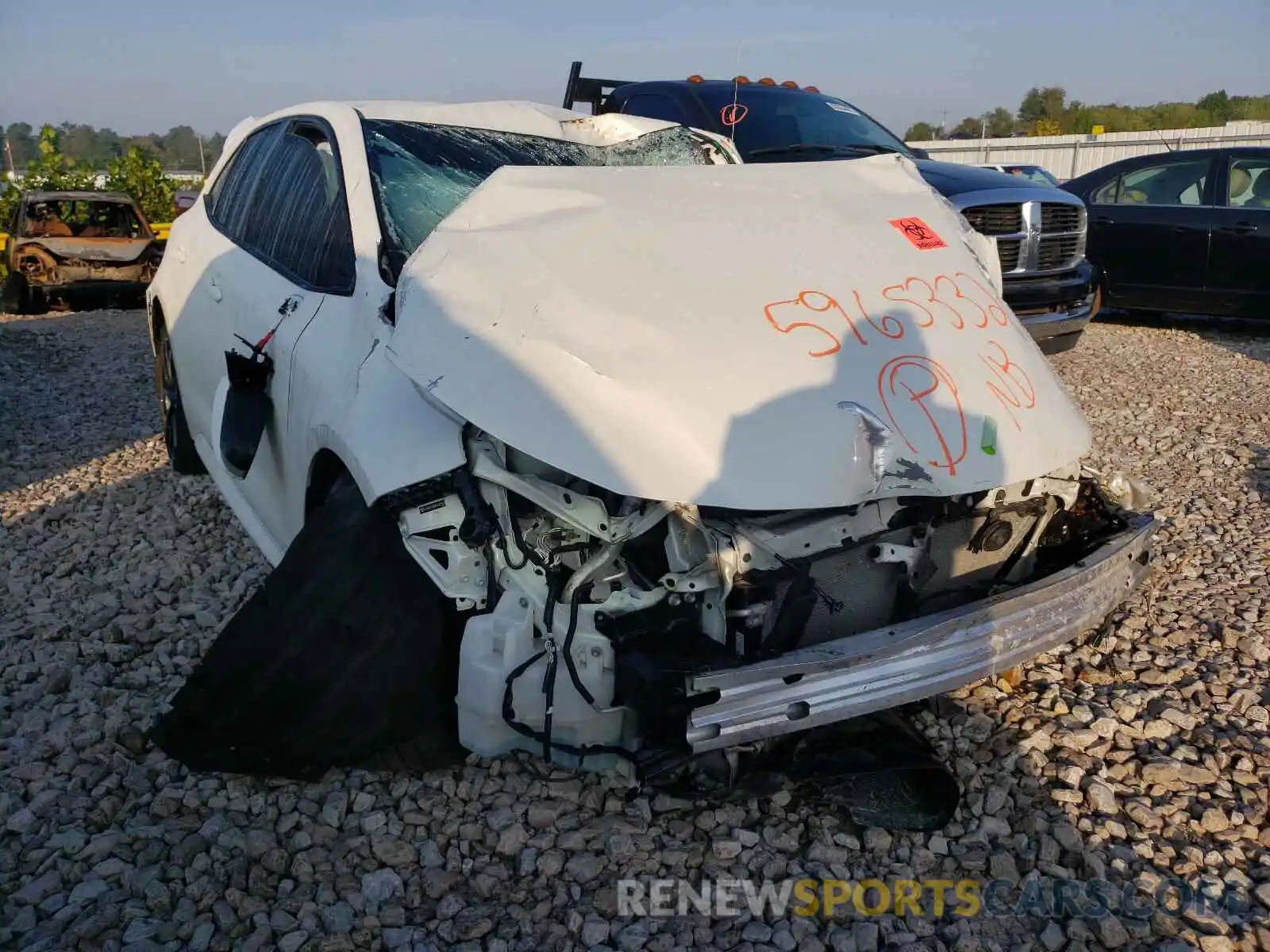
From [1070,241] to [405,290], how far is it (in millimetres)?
6098

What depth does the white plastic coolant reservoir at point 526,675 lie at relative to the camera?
8.02 ft

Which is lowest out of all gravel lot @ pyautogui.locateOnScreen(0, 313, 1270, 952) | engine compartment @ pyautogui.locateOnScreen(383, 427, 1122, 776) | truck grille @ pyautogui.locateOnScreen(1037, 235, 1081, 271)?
gravel lot @ pyautogui.locateOnScreen(0, 313, 1270, 952)

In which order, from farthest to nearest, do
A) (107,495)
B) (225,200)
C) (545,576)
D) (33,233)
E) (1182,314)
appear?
(33,233)
(1182,314)
(107,495)
(225,200)
(545,576)

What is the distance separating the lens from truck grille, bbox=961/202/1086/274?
6.86 metres

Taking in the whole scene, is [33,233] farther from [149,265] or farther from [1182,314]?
[1182,314]

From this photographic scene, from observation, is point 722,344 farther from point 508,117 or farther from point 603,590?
point 508,117

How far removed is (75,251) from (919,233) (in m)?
11.5

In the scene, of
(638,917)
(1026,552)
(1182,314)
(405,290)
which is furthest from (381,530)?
(1182,314)

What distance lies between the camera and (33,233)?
1190cm

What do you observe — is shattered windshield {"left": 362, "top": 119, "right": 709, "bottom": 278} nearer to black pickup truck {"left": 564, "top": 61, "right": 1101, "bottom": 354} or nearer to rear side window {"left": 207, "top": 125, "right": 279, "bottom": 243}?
rear side window {"left": 207, "top": 125, "right": 279, "bottom": 243}

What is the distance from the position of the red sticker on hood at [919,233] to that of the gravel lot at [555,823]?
4.61 feet

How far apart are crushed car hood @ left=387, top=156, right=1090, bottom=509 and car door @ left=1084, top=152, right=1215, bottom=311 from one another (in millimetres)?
6881

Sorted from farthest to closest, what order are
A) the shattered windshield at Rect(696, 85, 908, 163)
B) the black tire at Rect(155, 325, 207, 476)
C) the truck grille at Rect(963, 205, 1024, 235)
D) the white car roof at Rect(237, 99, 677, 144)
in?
1. the truck grille at Rect(963, 205, 1024, 235)
2. the shattered windshield at Rect(696, 85, 908, 163)
3. the black tire at Rect(155, 325, 207, 476)
4. the white car roof at Rect(237, 99, 677, 144)

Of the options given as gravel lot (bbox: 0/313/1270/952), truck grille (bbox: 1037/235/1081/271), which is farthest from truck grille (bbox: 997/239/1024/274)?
gravel lot (bbox: 0/313/1270/952)
